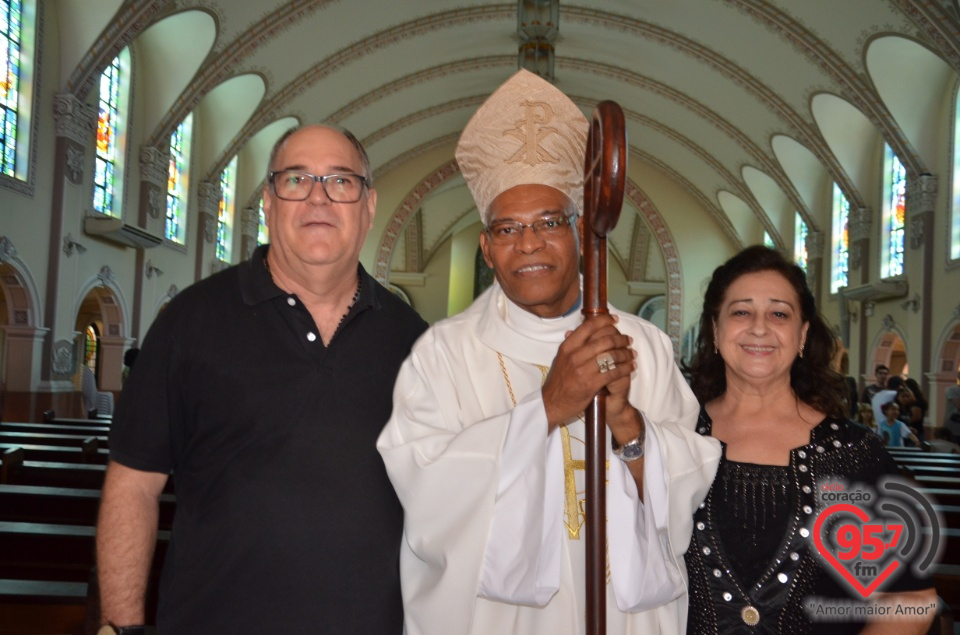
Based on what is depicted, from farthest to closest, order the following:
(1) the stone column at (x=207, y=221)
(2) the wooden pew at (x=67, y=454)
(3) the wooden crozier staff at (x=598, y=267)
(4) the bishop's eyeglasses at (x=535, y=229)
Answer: (1) the stone column at (x=207, y=221) → (2) the wooden pew at (x=67, y=454) → (4) the bishop's eyeglasses at (x=535, y=229) → (3) the wooden crozier staff at (x=598, y=267)

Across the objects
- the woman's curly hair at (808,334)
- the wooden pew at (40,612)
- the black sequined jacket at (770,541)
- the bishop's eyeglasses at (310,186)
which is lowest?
the wooden pew at (40,612)

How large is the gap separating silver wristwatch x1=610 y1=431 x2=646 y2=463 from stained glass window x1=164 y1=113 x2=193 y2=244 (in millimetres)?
13514

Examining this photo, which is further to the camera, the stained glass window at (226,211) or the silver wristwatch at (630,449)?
the stained glass window at (226,211)

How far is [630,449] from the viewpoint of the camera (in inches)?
70.3

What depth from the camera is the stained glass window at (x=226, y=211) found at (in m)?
16.2

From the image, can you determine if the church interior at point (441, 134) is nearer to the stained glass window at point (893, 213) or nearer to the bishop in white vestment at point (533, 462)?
the stained glass window at point (893, 213)

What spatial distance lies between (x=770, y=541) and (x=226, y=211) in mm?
15781

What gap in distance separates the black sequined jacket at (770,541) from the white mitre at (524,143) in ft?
2.57

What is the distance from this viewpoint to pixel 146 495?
1.84 meters

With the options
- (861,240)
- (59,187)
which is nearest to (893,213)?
(861,240)

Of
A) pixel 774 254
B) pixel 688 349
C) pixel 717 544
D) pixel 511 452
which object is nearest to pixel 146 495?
pixel 511 452

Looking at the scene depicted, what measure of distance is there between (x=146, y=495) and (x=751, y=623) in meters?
1.33

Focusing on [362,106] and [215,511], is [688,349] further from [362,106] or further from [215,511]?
[215,511]

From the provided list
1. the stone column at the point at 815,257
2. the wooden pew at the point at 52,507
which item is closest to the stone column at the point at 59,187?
the wooden pew at the point at 52,507
